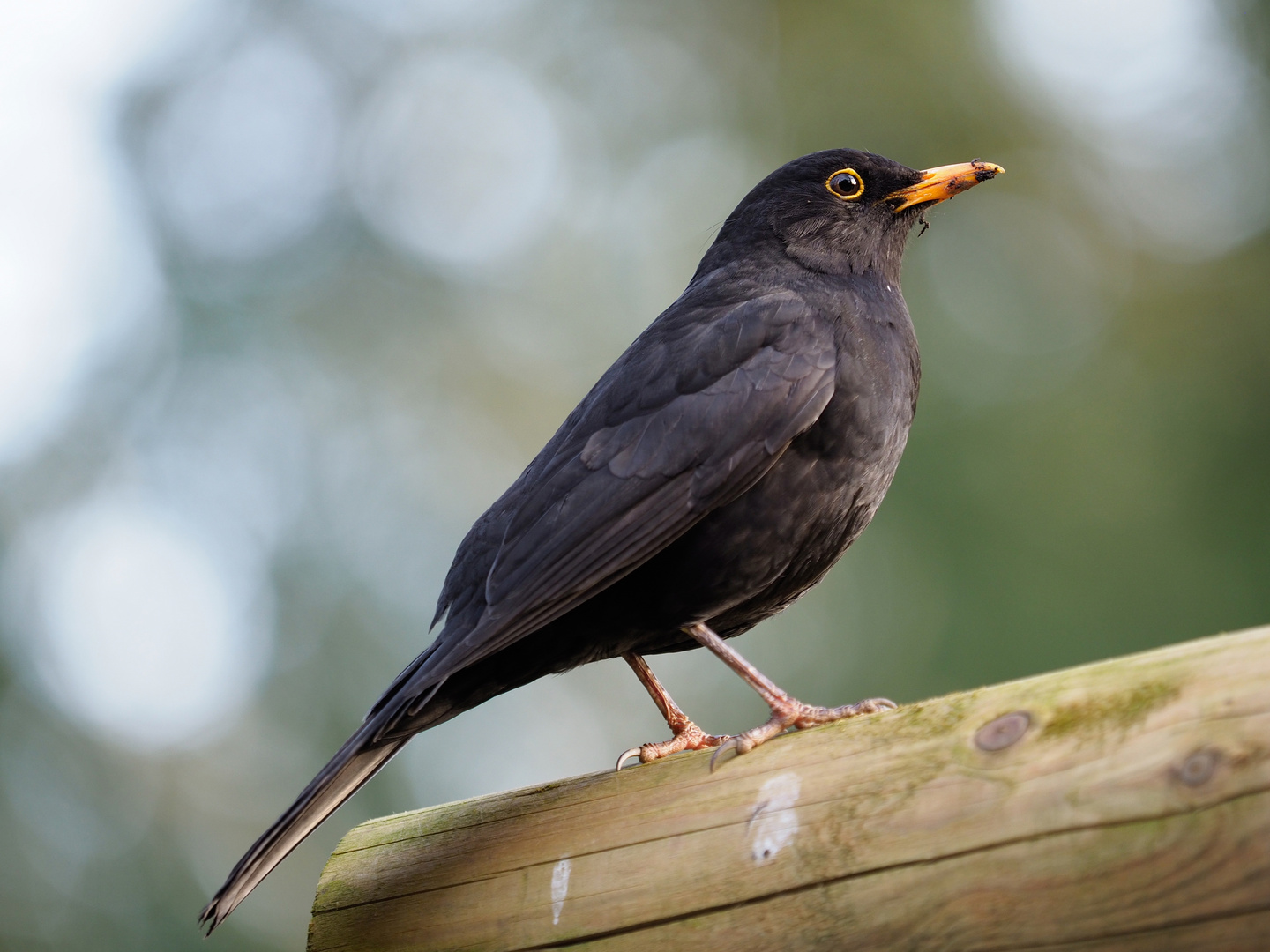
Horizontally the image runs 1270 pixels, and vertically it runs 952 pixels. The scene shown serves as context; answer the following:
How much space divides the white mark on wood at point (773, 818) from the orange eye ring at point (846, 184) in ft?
7.47

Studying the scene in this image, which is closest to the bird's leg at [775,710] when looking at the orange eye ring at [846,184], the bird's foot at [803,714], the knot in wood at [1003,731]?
the bird's foot at [803,714]

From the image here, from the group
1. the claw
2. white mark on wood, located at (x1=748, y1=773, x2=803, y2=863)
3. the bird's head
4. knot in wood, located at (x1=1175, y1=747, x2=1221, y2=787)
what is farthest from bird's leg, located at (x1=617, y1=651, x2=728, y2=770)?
knot in wood, located at (x1=1175, y1=747, x2=1221, y2=787)

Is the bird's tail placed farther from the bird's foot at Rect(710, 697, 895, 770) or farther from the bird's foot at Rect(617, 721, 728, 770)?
the bird's foot at Rect(710, 697, 895, 770)

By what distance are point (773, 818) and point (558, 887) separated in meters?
0.50

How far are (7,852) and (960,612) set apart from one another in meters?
7.17

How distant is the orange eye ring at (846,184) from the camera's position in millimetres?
A: 3729

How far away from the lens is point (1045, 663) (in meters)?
7.19

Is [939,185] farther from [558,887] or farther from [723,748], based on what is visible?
[558,887]

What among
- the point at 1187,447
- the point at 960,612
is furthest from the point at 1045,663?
the point at 1187,447

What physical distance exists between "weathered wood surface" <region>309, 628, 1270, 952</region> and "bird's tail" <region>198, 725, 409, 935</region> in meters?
0.25

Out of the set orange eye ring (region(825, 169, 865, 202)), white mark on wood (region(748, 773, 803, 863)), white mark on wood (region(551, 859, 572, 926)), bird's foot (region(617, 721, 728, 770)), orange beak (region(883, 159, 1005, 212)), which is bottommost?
bird's foot (region(617, 721, 728, 770))

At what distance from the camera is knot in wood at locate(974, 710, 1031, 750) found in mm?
1741

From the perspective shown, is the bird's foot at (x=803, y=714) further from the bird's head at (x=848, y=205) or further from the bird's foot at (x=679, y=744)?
the bird's head at (x=848, y=205)

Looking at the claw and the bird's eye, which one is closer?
the claw
